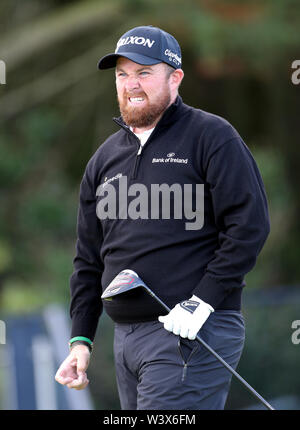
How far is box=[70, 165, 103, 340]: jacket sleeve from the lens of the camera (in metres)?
3.78

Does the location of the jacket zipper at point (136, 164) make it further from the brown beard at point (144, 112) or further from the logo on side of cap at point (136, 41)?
the logo on side of cap at point (136, 41)

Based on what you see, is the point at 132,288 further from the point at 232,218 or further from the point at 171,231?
the point at 232,218

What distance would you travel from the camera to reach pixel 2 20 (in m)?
12.6

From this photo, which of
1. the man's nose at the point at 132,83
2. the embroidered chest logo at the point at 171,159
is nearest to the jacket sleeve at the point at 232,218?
the embroidered chest logo at the point at 171,159

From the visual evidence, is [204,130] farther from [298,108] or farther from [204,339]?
[298,108]

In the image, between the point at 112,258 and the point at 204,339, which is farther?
the point at 112,258

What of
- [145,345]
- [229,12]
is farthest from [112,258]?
[229,12]

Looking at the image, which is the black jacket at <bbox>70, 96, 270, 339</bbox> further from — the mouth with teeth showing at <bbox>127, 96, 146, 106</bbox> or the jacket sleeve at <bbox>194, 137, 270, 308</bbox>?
the mouth with teeth showing at <bbox>127, 96, 146, 106</bbox>

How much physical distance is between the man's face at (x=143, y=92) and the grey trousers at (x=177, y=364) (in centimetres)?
85

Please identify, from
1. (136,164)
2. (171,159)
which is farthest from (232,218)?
(136,164)

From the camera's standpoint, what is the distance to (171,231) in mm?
3381

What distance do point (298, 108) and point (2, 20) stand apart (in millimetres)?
4503

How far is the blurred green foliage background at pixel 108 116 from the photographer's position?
359 inches

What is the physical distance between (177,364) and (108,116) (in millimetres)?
9447
